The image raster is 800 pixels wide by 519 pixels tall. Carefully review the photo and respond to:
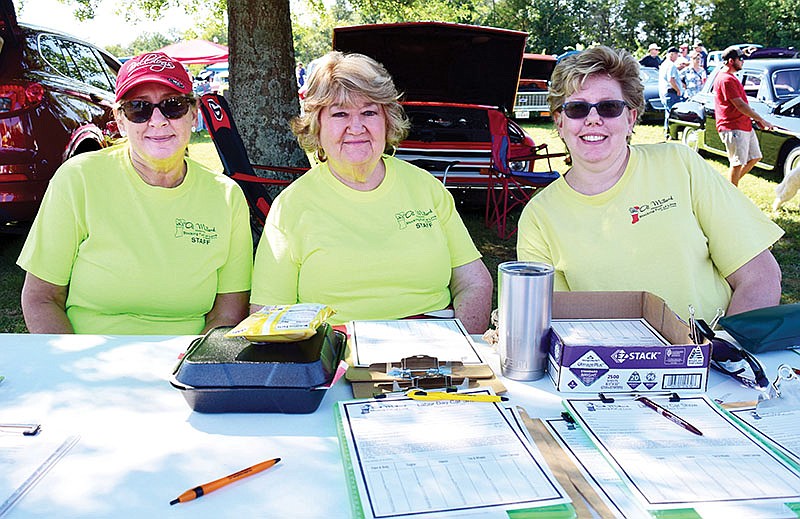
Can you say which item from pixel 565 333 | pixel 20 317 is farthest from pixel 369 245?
pixel 20 317

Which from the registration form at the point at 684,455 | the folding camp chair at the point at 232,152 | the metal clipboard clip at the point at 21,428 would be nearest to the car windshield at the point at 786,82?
the folding camp chair at the point at 232,152

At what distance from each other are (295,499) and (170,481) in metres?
0.22

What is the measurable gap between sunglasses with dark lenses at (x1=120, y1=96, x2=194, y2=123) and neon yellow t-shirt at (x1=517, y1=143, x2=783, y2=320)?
1.24 meters

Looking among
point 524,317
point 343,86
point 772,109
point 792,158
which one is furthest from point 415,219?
point 772,109

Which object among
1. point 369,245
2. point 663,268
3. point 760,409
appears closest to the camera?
point 760,409

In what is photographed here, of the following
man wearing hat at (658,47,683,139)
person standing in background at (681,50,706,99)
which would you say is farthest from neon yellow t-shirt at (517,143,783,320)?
person standing in background at (681,50,706,99)

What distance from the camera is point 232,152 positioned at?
13.4 feet

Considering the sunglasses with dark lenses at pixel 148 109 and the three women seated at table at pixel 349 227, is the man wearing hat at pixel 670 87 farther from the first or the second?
the sunglasses with dark lenses at pixel 148 109

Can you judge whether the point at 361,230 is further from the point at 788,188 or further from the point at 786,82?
the point at 786,82

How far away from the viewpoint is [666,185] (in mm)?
2135

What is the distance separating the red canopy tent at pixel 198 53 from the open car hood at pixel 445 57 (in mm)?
20145

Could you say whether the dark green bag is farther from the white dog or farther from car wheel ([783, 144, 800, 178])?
car wheel ([783, 144, 800, 178])

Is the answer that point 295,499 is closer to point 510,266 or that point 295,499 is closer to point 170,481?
→ point 170,481

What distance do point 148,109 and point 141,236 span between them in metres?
0.41
